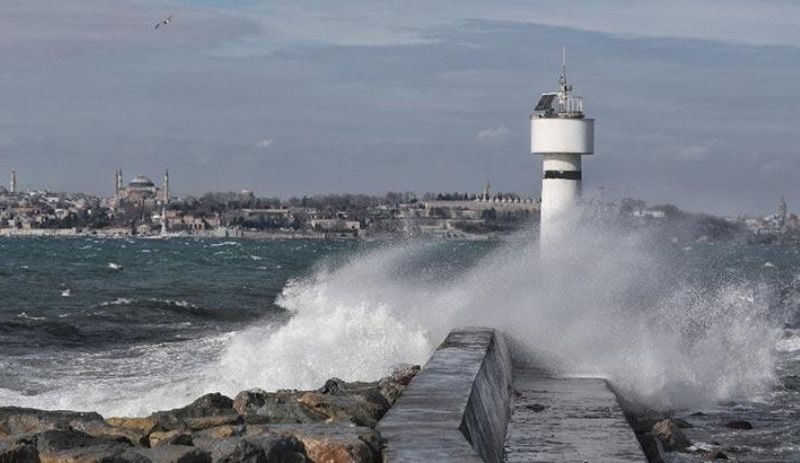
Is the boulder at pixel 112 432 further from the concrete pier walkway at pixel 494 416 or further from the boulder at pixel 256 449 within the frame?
the concrete pier walkway at pixel 494 416

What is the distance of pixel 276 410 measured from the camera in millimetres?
9852

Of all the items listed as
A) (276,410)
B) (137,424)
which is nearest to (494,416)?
(276,410)

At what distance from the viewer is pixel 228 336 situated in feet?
82.0

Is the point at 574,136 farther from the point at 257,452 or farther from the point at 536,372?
the point at 257,452

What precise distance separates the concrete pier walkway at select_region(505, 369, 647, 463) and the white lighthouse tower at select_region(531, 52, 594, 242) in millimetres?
8837

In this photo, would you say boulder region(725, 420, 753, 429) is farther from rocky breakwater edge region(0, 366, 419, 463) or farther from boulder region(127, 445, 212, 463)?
boulder region(127, 445, 212, 463)

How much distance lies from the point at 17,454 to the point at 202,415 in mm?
3235

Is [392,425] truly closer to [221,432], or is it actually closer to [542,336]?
[221,432]

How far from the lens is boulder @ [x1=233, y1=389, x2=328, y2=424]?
947 centimetres

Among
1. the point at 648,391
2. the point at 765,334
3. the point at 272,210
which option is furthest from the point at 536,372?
the point at 272,210

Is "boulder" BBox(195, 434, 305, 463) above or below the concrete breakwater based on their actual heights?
above

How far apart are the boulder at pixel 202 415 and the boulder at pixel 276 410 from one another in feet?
0.38

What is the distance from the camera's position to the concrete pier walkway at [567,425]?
30.9ft

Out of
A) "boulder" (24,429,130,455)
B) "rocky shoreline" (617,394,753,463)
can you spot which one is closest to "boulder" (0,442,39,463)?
"boulder" (24,429,130,455)
